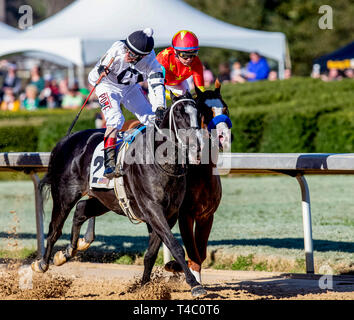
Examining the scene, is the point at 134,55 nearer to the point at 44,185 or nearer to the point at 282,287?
the point at 44,185

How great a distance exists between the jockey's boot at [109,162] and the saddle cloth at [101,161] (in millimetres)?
61

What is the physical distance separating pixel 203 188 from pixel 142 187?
54cm

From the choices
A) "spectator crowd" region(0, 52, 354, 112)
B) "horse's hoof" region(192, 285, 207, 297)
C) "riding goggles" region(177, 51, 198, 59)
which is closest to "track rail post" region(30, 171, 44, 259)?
"riding goggles" region(177, 51, 198, 59)

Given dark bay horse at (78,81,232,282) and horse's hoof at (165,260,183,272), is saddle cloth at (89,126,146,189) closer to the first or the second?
dark bay horse at (78,81,232,282)

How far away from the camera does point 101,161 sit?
6484 millimetres

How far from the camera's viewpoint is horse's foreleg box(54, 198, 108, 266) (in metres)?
6.98

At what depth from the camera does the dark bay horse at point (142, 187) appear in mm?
5348

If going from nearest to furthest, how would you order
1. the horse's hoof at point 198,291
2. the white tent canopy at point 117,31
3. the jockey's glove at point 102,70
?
1. the horse's hoof at point 198,291
2. the jockey's glove at point 102,70
3. the white tent canopy at point 117,31

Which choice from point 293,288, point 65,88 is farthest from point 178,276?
point 65,88

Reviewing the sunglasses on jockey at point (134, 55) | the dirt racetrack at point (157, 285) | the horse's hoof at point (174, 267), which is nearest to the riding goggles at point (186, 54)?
the sunglasses on jockey at point (134, 55)

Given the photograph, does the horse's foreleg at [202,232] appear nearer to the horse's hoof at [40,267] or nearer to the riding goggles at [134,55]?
the riding goggles at [134,55]

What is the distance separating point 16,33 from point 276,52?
7.32 metres

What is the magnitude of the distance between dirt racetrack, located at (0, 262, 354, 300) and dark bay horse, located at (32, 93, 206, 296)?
247 mm

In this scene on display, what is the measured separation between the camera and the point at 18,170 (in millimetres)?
8078
